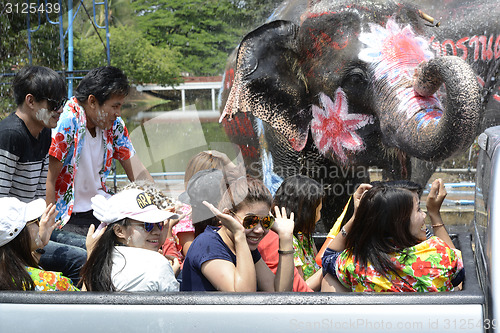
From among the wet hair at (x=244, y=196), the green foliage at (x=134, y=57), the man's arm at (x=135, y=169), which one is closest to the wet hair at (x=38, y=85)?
the man's arm at (x=135, y=169)

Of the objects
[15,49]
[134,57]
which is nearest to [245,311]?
[15,49]

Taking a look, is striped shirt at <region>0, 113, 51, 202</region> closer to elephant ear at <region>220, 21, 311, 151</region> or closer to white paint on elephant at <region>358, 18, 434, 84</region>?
elephant ear at <region>220, 21, 311, 151</region>

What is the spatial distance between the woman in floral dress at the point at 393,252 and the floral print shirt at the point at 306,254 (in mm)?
451

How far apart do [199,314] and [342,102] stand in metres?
3.29

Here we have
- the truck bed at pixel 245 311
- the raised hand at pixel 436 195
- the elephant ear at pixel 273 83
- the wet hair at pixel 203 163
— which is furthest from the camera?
the elephant ear at pixel 273 83

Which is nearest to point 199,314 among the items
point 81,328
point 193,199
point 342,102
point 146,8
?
point 81,328

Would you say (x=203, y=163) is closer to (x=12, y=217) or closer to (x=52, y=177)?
(x=52, y=177)

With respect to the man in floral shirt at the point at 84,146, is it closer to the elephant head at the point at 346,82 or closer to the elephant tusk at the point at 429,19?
the elephant head at the point at 346,82

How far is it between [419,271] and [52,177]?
1.68 meters

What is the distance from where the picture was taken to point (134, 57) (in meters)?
24.2

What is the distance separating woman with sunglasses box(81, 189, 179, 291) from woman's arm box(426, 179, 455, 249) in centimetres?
102

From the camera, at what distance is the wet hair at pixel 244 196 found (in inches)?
98.6

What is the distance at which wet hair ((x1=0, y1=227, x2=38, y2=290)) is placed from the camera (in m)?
2.33

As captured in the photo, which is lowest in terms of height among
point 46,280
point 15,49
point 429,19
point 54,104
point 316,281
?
point 15,49
